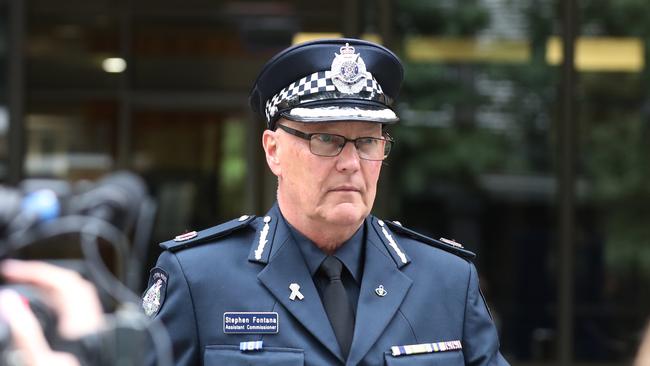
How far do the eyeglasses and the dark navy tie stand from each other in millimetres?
263

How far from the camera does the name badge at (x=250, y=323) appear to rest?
2.58 m

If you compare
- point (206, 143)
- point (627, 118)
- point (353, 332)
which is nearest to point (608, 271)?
point (627, 118)

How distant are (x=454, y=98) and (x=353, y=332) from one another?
228 inches

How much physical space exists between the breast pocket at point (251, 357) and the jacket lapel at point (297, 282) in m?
0.07

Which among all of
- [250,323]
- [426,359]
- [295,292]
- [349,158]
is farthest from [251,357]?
[349,158]

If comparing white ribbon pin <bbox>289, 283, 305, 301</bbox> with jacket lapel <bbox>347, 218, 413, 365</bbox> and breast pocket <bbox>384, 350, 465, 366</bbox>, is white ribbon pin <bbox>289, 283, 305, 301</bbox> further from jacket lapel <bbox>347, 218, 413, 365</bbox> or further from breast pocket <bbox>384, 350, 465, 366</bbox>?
breast pocket <bbox>384, 350, 465, 366</bbox>

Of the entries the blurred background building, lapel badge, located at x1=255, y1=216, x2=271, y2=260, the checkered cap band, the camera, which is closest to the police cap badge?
the checkered cap band

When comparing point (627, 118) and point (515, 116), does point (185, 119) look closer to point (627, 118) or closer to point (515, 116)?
point (515, 116)

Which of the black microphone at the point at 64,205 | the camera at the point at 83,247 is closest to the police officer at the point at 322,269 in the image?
the black microphone at the point at 64,205

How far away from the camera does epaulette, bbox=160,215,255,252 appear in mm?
2730

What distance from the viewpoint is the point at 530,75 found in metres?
8.20

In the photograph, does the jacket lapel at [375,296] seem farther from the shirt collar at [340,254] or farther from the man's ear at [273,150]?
the man's ear at [273,150]

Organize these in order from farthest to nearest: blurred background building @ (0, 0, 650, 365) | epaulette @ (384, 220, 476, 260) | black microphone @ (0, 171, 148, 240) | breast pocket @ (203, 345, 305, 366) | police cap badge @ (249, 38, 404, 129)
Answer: blurred background building @ (0, 0, 650, 365), epaulette @ (384, 220, 476, 260), police cap badge @ (249, 38, 404, 129), breast pocket @ (203, 345, 305, 366), black microphone @ (0, 171, 148, 240)

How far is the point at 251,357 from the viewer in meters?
2.55
